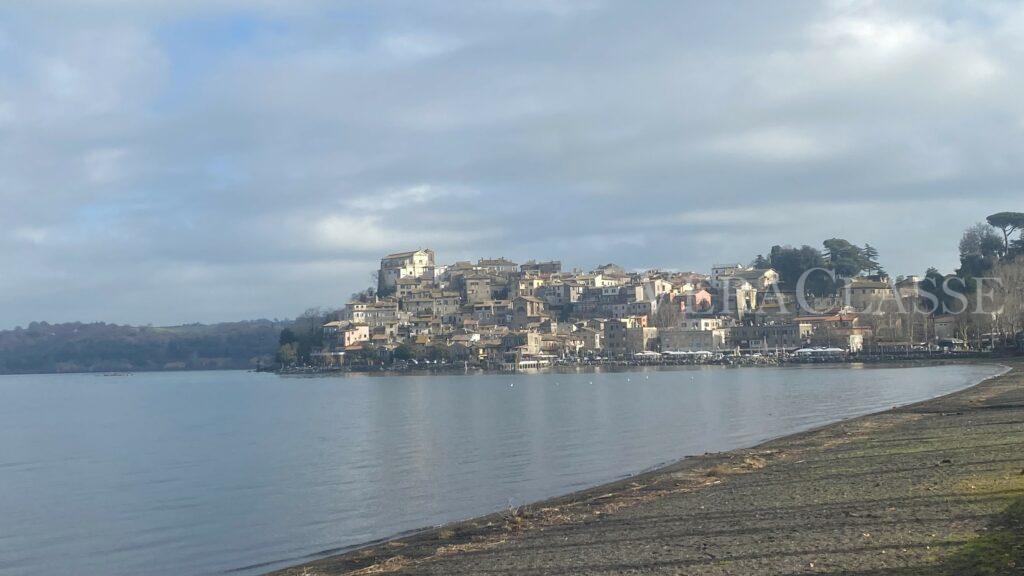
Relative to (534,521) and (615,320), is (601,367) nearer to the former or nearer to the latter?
(615,320)

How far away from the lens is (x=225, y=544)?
16.0 meters

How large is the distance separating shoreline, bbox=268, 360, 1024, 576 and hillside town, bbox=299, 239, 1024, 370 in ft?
268

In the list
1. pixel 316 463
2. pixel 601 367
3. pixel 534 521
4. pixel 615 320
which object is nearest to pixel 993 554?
pixel 534 521

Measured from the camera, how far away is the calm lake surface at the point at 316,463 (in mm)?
16547

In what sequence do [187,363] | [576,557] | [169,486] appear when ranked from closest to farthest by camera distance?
[576,557] → [169,486] → [187,363]

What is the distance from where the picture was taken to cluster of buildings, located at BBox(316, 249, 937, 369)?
366 feet

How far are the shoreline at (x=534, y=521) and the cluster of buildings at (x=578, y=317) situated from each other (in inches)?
3378

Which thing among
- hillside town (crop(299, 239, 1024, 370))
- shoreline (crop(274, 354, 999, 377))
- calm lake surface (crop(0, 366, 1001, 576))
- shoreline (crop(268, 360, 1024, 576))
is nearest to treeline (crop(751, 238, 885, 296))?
hillside town (crop(299, 239, 1024, 370))

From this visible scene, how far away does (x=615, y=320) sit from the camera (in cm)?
11725

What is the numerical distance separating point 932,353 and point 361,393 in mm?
54227

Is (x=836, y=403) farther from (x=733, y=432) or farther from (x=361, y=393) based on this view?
(x=361, y=393)

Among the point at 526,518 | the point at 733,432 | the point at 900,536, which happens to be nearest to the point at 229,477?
the point at 526,518

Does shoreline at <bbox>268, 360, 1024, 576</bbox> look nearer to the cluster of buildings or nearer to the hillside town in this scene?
the hillside town

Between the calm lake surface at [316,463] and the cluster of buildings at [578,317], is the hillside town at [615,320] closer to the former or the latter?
the cluster of buildings at [578,317]
